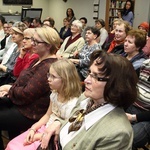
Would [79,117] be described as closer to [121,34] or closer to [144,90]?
[144,90]

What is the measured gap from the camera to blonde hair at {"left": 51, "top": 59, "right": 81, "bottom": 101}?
1806 mm

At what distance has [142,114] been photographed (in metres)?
1.83

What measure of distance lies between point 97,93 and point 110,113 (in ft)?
0.38

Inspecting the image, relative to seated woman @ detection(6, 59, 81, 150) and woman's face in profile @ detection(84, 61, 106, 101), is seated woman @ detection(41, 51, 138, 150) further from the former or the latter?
seated woman @ detection(6, 59, 81, 150)

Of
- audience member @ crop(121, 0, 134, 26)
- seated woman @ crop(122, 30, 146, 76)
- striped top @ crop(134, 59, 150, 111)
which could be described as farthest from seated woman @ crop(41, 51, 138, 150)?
audience member @ crop(121, 0, 134, 26)

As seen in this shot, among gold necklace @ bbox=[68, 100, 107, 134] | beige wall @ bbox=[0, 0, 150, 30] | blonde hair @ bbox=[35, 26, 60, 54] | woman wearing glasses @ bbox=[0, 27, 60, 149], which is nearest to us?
gold necklace @ bbox=[68, 100, 107, 134]

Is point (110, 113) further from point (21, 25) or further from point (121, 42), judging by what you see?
point (21, 25)

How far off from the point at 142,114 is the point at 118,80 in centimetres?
77

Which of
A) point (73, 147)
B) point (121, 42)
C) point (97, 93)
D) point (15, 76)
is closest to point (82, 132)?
point (73, 147)

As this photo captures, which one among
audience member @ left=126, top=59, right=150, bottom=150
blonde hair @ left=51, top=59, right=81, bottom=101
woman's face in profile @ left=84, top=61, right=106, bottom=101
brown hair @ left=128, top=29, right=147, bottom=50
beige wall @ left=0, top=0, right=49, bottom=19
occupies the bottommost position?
audience member @ left=126, top=59, right=150, bottom=150

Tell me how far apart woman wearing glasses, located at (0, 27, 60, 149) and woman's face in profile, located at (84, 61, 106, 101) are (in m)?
0.82

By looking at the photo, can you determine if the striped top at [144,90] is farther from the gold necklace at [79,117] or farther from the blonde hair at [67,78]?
the gold necklace at [79,117]

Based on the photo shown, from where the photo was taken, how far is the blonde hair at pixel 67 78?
1806 millimetres

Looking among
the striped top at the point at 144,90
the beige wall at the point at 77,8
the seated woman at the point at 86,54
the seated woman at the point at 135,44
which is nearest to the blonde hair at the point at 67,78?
the striped top at the point at 144,90
